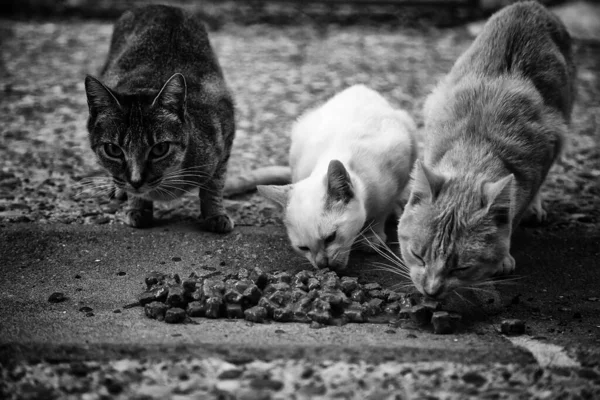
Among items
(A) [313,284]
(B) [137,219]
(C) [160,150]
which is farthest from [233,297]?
(B) [137,219]

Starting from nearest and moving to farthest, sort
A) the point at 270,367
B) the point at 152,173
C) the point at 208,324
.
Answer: the point at 270,367
the point at 208,324
the point at 152,173

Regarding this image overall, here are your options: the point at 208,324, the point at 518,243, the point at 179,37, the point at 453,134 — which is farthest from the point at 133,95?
the point at 518,243

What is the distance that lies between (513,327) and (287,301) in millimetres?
1098

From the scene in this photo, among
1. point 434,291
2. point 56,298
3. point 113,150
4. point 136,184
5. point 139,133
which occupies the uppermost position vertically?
point 139,133

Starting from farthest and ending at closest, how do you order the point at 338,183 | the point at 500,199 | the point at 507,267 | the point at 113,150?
1. the point at 113,150
2. the point at 507,267
3. the point at 338,183
4. the point at 500,199

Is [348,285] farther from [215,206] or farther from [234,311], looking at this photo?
[215,206]

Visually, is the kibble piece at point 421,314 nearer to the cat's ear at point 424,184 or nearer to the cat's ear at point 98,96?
the cat's ear at point 424,184

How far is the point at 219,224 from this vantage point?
433 centimetres

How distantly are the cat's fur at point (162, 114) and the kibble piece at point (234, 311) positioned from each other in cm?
99

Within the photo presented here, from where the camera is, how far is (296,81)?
279 inches

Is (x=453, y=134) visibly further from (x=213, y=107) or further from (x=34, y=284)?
(x=34, y=284)

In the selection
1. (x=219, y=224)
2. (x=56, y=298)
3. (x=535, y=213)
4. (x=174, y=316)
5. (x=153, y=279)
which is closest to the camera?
(x=174, y=316)

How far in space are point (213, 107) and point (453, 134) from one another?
156cm

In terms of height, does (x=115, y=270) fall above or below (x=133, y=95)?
below
